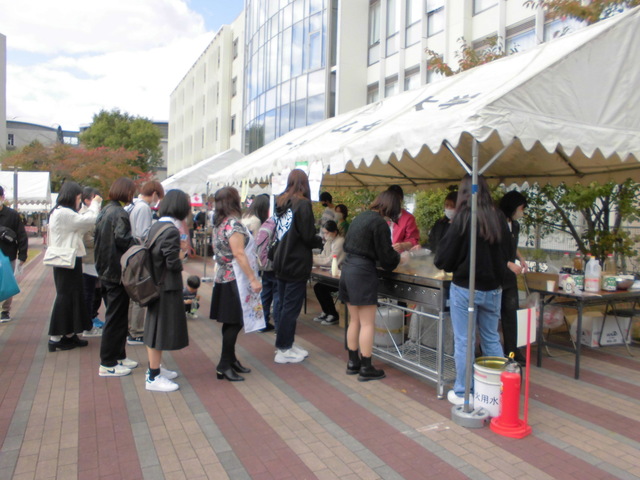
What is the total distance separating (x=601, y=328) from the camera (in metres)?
6.35

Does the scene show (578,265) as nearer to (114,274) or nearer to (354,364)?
(354,364)

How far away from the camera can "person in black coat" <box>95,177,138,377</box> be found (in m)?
4.95

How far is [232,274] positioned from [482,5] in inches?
625

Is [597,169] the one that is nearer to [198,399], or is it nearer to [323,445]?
[323,445]

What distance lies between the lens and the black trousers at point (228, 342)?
479cm

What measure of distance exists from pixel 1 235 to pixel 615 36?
7.47 m

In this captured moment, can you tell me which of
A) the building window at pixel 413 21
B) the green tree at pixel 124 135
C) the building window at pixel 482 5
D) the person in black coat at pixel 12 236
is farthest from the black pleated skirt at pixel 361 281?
the green tree at pixel 124 135

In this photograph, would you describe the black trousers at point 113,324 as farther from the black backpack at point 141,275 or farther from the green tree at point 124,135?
the green tree at point 124,135

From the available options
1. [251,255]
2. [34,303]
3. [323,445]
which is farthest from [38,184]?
[323,445]

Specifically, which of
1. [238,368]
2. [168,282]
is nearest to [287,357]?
[238,368]

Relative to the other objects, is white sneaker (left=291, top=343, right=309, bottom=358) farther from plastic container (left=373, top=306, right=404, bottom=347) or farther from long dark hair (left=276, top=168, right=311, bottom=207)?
long dark hair (left=276, top=168, right=311, bottom=207)

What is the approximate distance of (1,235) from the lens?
659cm

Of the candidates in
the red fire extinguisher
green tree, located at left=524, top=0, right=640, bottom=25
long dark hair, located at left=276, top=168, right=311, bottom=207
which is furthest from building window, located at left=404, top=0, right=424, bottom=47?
the red fire extinguisher

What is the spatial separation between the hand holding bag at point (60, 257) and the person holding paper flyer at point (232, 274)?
6.09 feet
